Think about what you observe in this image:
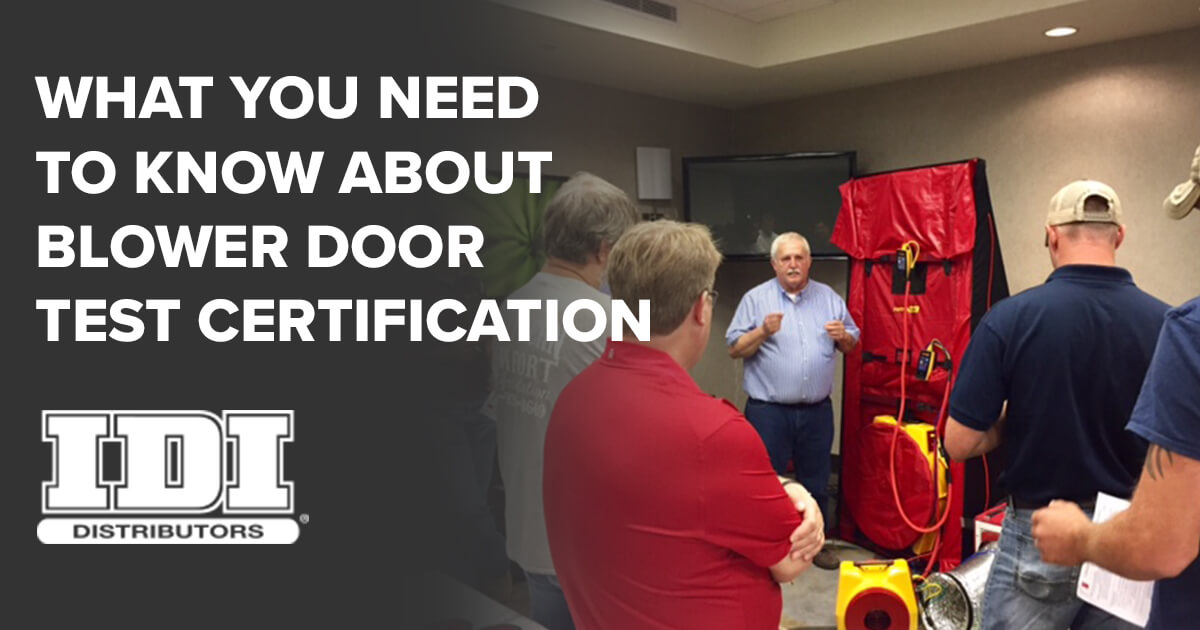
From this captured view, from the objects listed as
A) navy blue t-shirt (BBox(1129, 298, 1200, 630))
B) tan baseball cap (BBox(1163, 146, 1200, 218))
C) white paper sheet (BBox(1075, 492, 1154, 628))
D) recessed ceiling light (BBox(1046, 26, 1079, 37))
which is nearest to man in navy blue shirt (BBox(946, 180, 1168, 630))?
white paper sheet (BBox(1075, 492, 1154, 628))

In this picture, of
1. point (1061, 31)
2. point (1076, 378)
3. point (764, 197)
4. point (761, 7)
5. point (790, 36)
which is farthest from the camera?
point (764, 197)

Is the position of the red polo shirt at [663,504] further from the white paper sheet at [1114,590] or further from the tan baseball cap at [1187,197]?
Result: the tan baseball cap at [1187,197]

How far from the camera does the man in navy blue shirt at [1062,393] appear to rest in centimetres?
178

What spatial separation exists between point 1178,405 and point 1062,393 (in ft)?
2.64

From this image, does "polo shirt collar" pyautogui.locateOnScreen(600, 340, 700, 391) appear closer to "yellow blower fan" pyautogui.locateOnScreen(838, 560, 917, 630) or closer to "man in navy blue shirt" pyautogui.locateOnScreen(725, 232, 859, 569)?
"yellow blower fan" pyautogui.locateOnScreen(838, 560, 917, 630)

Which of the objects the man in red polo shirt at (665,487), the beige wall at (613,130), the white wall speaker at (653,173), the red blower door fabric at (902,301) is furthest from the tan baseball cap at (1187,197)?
the white wall speaker at (653,173)

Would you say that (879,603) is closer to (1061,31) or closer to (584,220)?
(584,220)

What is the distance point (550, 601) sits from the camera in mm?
1762

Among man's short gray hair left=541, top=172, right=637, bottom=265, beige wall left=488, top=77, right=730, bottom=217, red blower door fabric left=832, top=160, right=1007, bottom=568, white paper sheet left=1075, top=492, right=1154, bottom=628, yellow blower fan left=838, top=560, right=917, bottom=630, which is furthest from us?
beige wall left=488, top=77, right=730, bottom=217

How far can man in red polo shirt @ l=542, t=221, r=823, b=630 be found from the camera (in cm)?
115

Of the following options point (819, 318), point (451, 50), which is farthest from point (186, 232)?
point (819, 318)

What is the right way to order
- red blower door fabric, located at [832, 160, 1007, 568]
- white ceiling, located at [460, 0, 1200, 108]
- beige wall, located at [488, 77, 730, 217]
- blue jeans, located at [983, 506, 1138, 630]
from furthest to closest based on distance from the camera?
beige wall, located at [488, 77, 730, 217] < red blower door fabric, located at [832, 160, 1007, 568] < white ceiling, located at [460, 0, 1200, 108] < blue jeans, located at [983, 506, 1138, 630]

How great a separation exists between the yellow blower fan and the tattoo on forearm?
1.88 m

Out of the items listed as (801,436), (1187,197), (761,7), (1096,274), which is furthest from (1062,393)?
(761,7)
